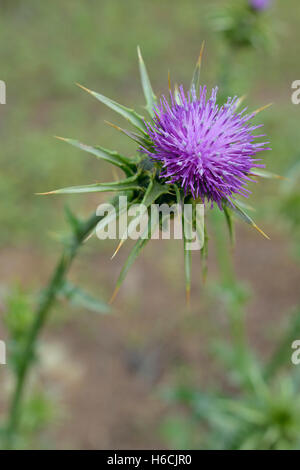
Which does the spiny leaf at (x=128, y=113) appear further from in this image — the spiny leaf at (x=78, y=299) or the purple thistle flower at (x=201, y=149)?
the spiny leaf at (x=78, y=299)

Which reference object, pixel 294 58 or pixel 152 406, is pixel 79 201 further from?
pixel 294 58

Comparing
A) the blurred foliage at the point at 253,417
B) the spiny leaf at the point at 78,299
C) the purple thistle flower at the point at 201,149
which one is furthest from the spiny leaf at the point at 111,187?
the blurred foliage at the point at 253,417

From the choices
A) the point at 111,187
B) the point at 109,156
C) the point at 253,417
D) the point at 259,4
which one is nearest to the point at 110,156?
the point at 109,156

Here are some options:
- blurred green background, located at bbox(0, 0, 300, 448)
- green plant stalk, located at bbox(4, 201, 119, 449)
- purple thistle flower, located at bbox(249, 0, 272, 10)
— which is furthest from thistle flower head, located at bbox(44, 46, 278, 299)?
purple thistle flower, located at bbox(249, 0, 272, 10)

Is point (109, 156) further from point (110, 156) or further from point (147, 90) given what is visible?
point (147, 90)
